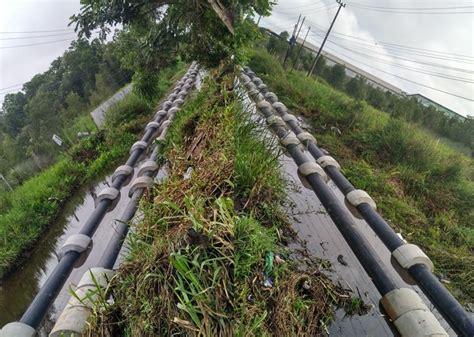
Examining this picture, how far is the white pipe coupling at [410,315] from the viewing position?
1.79 m

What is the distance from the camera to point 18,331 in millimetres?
1966

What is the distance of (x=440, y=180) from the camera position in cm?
563

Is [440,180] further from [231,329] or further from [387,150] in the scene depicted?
[231,329]

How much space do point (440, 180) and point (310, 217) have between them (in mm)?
4101

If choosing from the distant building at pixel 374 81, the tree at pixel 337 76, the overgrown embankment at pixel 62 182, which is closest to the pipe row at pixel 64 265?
the overgrown embankment at pixel 62 182

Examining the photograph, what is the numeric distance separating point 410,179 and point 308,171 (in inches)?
118

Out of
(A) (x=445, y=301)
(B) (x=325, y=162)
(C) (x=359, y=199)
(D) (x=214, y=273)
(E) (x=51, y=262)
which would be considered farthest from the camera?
(B) (x=325, y=162)

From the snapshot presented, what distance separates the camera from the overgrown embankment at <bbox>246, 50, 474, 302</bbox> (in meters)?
3.89

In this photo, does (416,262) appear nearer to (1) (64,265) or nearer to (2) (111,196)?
(1) (64,265)

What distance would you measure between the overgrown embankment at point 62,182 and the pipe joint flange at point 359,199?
15.0 feet

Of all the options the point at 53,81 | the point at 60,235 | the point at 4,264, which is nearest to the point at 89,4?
the point at 60,235

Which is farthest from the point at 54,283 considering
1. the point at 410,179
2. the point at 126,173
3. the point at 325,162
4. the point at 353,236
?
the point at 410,179

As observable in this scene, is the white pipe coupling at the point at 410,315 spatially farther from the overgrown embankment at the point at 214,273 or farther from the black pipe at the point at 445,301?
the overgrown embankment at the point at 214,273

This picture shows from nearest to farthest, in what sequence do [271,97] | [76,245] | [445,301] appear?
[445,301], [76,245], [271,97]
